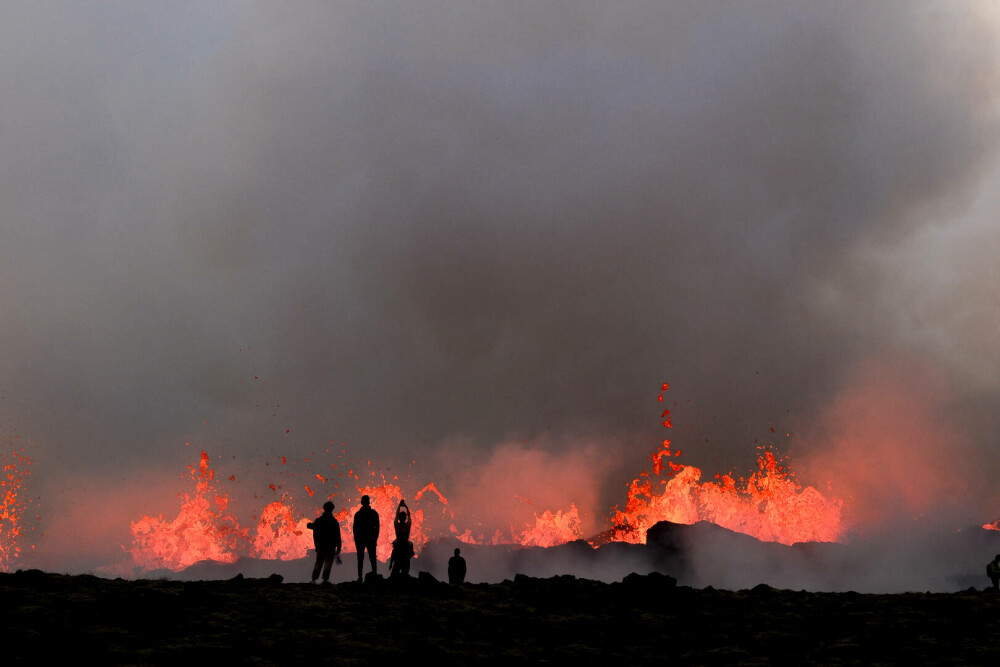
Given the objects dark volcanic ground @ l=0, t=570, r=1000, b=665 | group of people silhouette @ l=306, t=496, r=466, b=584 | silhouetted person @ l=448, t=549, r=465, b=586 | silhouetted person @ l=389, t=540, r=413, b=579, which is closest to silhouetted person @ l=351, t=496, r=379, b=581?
group of people silhouette @ l=306, t=496, r=466, b=584

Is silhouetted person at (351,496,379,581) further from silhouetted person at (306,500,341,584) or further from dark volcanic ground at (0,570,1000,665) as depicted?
dark volcanic ground at (0,570,1000,665)

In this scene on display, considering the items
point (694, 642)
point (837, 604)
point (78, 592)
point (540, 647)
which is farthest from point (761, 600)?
point (78, 592)

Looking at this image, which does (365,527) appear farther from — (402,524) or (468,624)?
(468,624)

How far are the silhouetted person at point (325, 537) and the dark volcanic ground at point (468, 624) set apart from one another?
1.82 metres

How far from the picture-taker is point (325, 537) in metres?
26.9

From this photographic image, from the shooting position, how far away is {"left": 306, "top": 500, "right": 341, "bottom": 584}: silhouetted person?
2683 cm

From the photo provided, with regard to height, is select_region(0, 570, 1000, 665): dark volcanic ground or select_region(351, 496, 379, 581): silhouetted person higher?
select_region(351, 496, 379, 581): silhouetted person

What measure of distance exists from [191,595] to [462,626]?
728 centimetres

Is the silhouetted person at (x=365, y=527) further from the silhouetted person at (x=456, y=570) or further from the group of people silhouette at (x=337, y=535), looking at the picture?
the silhouetted person at (x=456, y=570)

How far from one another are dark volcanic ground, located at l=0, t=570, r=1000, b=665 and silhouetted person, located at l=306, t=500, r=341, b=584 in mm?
1818

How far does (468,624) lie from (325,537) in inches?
320

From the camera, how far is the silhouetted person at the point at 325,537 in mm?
26828

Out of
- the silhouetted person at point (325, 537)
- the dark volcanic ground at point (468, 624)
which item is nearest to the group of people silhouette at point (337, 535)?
the silhouetted person at point (325, 537)

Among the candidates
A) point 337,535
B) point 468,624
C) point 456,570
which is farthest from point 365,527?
point 468,624
